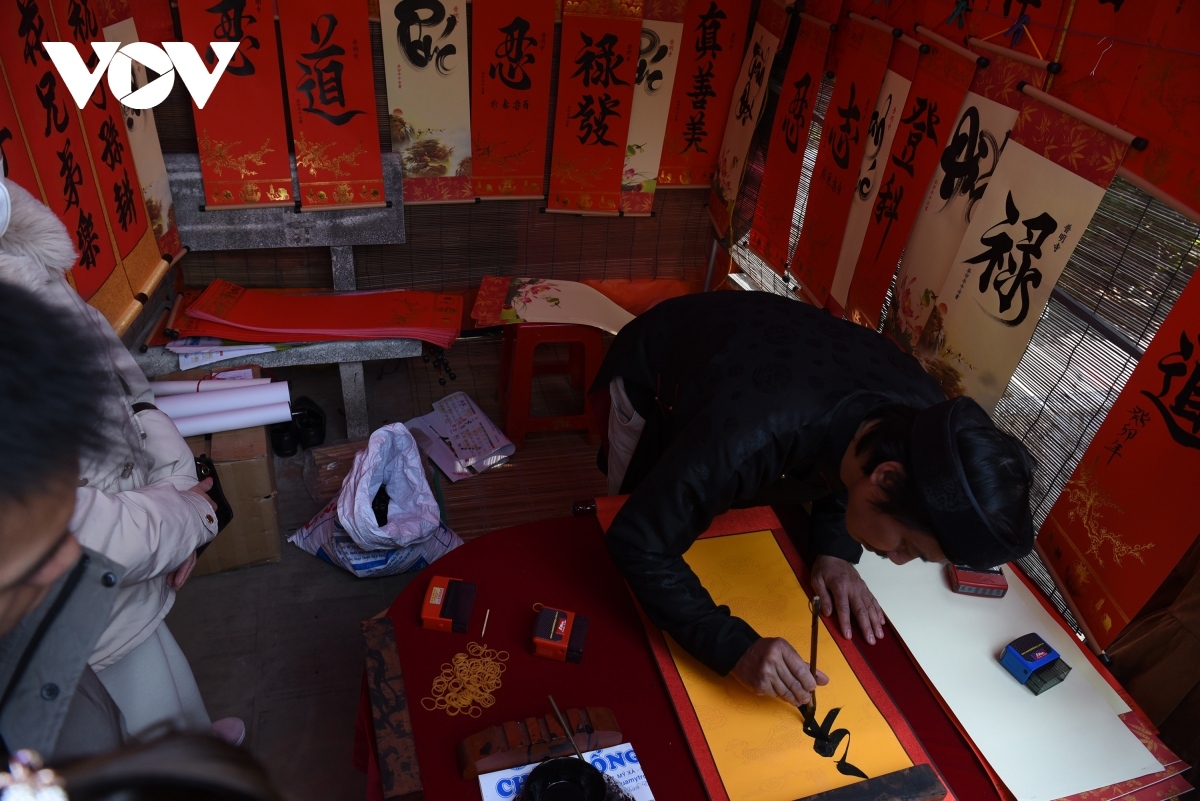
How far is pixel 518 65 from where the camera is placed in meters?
3.84

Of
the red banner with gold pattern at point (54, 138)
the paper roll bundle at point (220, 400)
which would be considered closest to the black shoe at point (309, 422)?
the paper roll bundle at point (220, 400)

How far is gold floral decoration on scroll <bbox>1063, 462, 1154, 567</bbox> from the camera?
1.81 meters

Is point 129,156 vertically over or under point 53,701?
under

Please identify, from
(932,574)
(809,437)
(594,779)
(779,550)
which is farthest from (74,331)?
(932,574)

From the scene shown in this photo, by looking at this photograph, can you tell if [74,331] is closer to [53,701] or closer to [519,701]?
[53,701]

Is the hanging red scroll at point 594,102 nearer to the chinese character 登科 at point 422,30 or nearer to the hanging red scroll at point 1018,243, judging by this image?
the chinese character 登科 at point 422,30

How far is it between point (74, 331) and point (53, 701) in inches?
19.6

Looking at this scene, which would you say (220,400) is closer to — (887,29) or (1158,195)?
(887,29)

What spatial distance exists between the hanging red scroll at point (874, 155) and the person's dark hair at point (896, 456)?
140 centimetres

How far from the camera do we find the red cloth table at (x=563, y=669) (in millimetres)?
1526

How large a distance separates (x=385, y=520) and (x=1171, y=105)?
3.03 meters

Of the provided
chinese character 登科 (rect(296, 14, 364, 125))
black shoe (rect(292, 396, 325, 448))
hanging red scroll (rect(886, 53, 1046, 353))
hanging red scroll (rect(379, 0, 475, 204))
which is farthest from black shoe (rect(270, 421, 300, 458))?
hanging red scroll (rect(886, 53, 1046, 353))

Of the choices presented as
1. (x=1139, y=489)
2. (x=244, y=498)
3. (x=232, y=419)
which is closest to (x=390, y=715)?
(x=1139, y=489)

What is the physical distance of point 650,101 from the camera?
13.4ft
